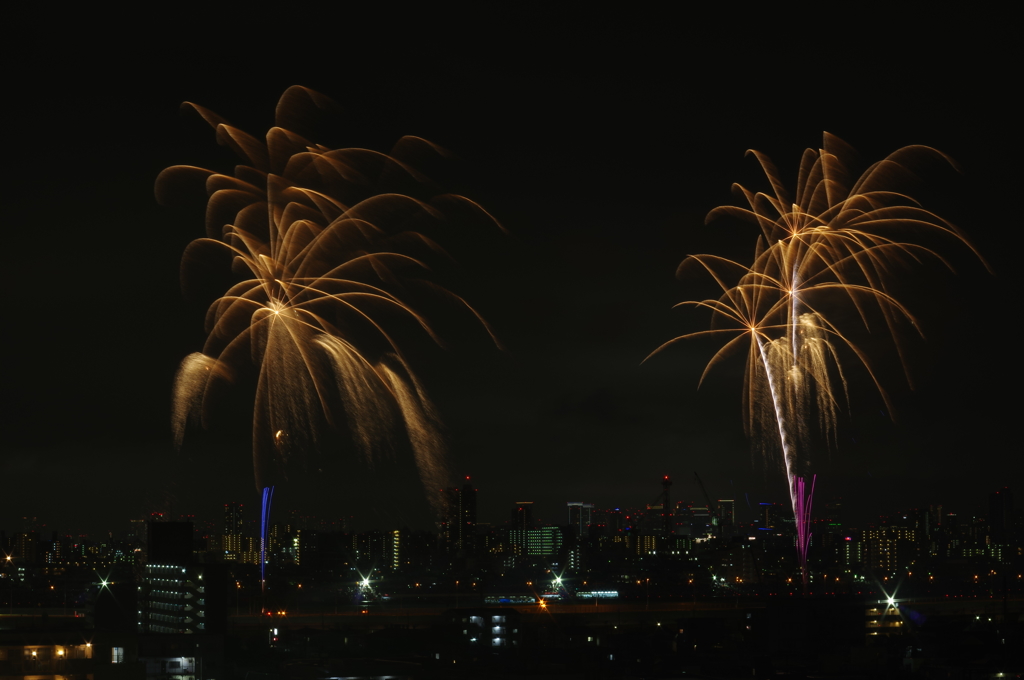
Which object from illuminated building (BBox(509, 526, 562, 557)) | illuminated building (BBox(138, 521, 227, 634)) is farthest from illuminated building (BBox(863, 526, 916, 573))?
illuminated building (BBox(138, 521, 227, 634))

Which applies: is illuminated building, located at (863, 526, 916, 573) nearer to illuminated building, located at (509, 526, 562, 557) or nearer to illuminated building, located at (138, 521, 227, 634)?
illuminated building, located at (509, 526, 562, 557)

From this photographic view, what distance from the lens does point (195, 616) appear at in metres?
58.0

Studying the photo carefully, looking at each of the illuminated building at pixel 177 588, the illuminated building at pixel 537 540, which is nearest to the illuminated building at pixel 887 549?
the illuminated building at pixel 537 540

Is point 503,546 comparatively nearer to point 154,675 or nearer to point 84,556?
point 84,556

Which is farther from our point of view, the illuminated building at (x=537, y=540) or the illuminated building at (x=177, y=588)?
the illuminated building at (x=537, y=540)

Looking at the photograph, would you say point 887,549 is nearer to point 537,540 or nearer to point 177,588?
point 537,540

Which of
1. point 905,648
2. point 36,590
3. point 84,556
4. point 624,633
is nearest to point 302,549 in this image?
point 84,556

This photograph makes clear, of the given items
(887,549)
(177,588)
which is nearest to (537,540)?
(887,549)

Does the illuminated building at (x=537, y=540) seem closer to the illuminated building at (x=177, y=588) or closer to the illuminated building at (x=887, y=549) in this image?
the illuminated building at (x=887, y=549)

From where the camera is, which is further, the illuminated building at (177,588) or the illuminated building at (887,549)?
the illuminated building at (887,549)

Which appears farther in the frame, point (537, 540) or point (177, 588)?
point (537, 540)

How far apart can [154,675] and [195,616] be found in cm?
2037

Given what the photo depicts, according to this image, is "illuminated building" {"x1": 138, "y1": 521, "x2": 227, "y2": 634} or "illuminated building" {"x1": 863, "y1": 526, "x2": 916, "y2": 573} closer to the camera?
"illuminated building" {"x1": 138, "y1": 521, "x2": 227, "y2": 634}

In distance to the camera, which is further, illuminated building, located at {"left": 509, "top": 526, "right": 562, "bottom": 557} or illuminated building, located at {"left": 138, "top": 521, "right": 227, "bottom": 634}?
illuminated building, located at {"left": 509, "top": 526, "right": 562, "bottom": 557}
